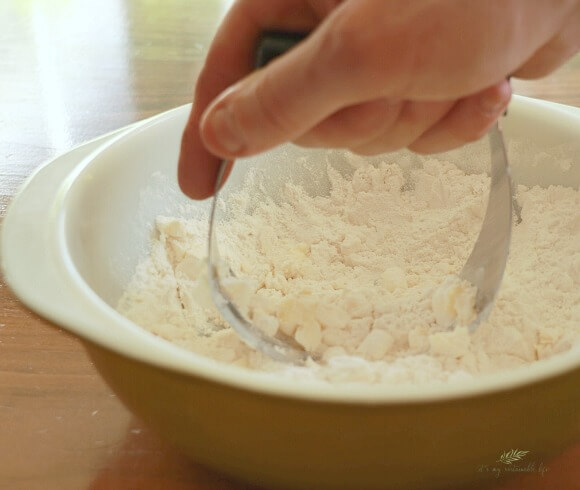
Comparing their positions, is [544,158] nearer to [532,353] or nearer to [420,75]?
[532,353]

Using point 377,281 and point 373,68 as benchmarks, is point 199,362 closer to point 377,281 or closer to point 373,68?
point 373,68

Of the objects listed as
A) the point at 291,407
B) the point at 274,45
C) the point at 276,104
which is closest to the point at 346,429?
the point at 291,407

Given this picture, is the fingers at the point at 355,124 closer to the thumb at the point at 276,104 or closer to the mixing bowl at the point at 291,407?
the thumb at the point at 276,104

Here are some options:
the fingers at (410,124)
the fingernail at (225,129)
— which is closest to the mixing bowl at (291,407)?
the fingernail at (225,129)

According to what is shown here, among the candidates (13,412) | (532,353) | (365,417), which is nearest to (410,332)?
(532,353)

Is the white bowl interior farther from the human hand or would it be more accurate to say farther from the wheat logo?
the wheat logo
